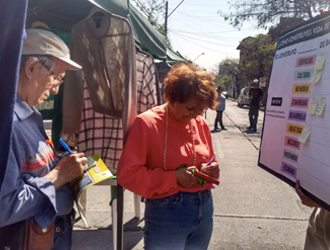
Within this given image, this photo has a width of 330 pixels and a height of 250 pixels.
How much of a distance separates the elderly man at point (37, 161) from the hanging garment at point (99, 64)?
2.01 ft

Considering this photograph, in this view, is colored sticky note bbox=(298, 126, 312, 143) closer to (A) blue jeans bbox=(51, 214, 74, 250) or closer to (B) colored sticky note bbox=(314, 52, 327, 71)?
(B) colored sticky note bbox=(314, 52, 327, 71)

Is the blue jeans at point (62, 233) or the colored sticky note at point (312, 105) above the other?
the colored sticky note at point (312, 105)

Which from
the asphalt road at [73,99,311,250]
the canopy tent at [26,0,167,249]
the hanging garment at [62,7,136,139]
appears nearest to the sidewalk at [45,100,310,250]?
the asphalt road at [73,99,311,250]

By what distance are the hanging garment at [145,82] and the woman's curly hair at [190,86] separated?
30.1 inches

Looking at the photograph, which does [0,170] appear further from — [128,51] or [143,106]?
[143,106]

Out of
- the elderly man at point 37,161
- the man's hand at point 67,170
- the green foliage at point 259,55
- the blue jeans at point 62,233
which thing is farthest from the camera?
the green foliage at point 259,55

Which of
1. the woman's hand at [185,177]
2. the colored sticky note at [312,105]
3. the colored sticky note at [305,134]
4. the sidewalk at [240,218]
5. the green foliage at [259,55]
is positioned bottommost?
the sidewalk at [240,218]

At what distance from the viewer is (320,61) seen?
1317 millimetres

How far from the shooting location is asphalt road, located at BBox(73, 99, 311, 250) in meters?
3.02

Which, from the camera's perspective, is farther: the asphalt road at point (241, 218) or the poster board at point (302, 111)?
the asphalt road at point (241, 218)

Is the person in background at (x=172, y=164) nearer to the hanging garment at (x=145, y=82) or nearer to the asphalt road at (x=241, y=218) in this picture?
the hanging garment at (x=145, y=82)

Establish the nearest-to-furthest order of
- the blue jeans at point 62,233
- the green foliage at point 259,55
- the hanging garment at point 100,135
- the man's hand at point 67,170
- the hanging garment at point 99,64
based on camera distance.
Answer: the man's hand at point 67,170, the blue jeans at point 62,233, the hanging garment at point 99,64, the hanging garment at point 100,135, the green foliage at point 259,55

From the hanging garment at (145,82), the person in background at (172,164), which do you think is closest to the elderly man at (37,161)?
the person in background at (172,164)

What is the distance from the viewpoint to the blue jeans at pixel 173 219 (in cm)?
157
